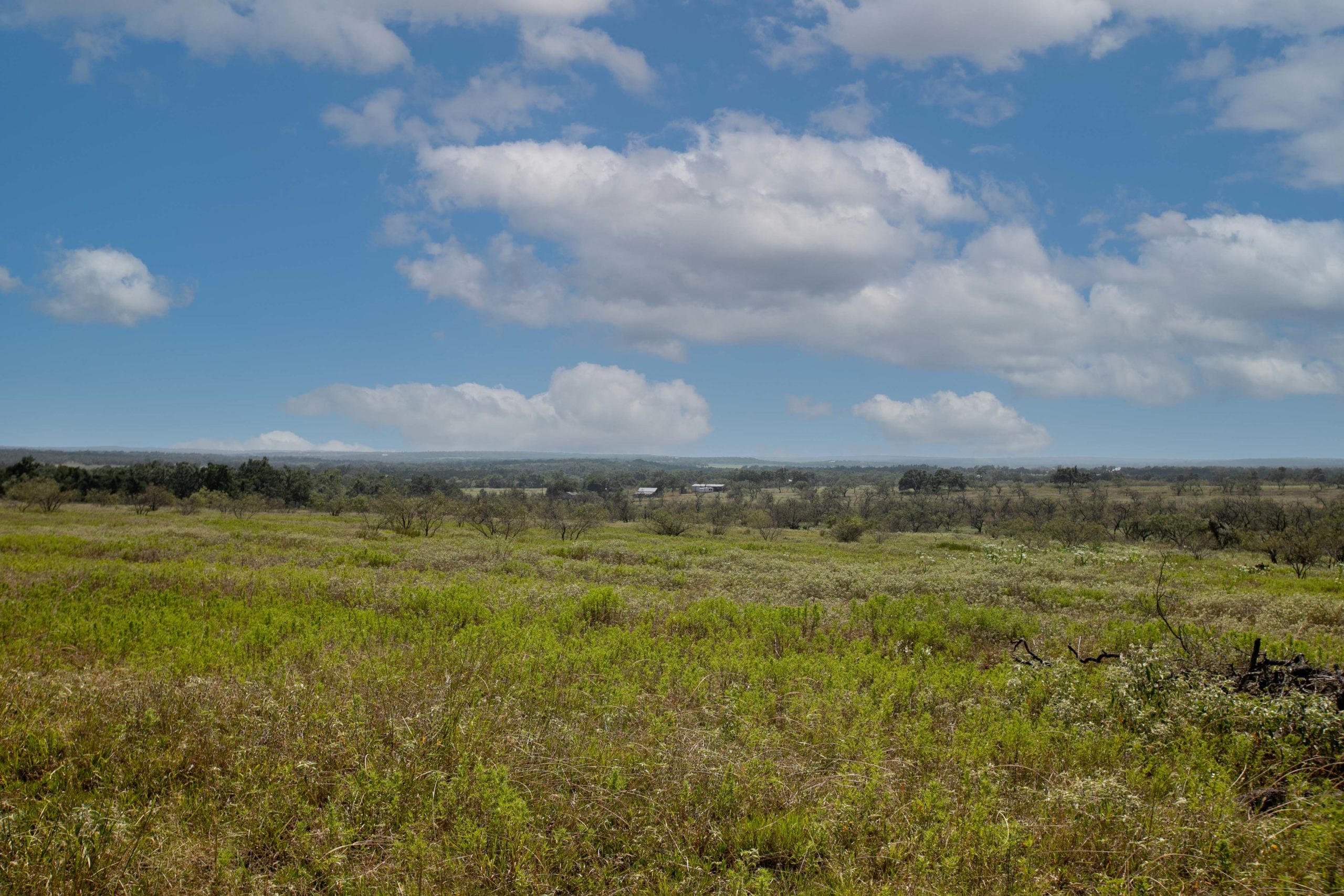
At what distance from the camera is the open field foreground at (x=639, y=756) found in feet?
15.8

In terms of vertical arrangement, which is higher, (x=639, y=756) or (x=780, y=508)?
(x=639, y=756)

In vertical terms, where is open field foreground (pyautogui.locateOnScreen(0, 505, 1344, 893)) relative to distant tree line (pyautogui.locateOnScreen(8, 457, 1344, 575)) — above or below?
above

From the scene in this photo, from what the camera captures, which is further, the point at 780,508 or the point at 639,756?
the point at 780,508

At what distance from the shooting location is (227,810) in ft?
17.7

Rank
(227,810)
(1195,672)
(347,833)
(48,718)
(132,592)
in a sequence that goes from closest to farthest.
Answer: (347,833)
(227,810)
(48,718)
(1195,672)
(132,592)

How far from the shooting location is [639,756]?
6.45m

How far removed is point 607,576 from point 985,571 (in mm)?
14410

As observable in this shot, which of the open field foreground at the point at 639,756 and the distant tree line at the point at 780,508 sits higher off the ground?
the open field foreground at the point at 639,756

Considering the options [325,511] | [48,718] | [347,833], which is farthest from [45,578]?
[325,511]

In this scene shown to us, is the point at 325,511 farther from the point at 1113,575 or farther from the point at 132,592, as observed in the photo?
the point at 1113,575

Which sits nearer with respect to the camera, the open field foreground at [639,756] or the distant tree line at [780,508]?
the open field foreground at [639,756]

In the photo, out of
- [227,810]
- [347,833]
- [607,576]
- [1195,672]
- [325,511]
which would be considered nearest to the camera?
[347,833]

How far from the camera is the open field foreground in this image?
15.8 feet

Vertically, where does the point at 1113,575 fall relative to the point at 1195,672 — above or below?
below
